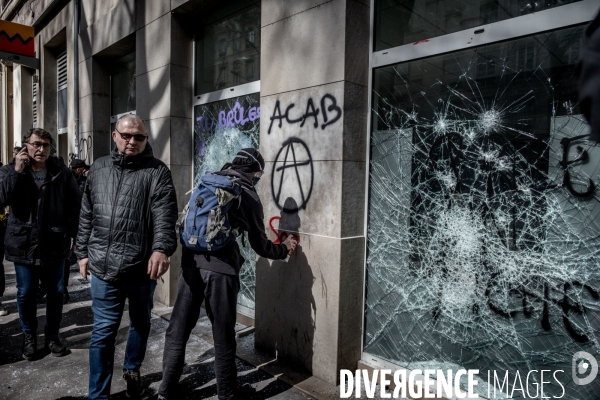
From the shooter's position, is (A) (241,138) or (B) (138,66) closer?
(A) (241,138)

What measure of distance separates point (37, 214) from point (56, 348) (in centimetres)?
119

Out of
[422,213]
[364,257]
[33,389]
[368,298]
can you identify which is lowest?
[33,389]

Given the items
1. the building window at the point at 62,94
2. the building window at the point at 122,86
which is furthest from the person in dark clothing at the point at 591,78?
the building window at the point at 62,94

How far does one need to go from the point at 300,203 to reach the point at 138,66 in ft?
12.0

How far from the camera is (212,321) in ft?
9.43

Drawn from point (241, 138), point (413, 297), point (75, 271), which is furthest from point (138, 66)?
point (413, 297)

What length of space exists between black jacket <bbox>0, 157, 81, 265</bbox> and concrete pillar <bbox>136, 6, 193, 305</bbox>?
1568 mm

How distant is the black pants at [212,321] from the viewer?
112 inches

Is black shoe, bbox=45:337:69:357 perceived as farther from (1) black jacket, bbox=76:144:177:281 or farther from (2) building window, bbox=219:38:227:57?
(2) building window, bbox=219:38:227:57

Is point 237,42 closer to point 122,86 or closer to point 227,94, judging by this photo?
point 227,94

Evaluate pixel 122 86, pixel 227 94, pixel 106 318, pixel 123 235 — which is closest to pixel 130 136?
pixel 123 235

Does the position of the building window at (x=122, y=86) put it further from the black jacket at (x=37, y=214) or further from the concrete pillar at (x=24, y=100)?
the concrete pillar at (x=24, y=100)

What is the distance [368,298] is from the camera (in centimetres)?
351

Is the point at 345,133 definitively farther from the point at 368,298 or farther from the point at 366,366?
the point at 366,366
